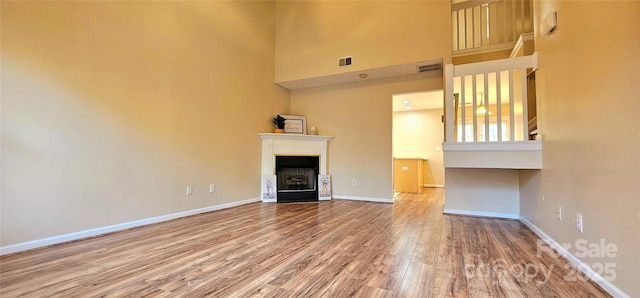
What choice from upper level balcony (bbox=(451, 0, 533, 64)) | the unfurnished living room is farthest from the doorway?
the unfurnished living room

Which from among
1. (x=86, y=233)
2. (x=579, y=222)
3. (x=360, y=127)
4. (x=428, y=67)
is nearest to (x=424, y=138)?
(x=360, y=127)

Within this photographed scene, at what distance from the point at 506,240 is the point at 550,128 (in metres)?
1.17

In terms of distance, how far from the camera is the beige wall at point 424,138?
7703 mm

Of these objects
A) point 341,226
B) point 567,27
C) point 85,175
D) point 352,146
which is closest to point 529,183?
point 567,27

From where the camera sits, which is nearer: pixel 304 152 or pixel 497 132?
pixel 497 132

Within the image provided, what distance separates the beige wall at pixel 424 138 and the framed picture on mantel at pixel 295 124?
12.7 ft

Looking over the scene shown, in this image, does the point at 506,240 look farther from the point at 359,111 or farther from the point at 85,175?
the point at 85,175

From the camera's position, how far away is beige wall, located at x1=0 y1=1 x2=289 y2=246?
91.2 inches

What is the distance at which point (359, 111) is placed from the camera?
5199 millimetres

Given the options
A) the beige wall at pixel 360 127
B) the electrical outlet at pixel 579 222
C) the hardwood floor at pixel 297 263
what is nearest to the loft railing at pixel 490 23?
the beige wall at pixel 360 127

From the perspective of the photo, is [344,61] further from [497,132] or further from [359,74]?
[497,132]

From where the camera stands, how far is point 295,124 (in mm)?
→ 5488

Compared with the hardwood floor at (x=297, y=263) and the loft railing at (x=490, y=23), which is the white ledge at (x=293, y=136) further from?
the loft railing at (x=490, y=23)

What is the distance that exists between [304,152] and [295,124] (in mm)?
665
